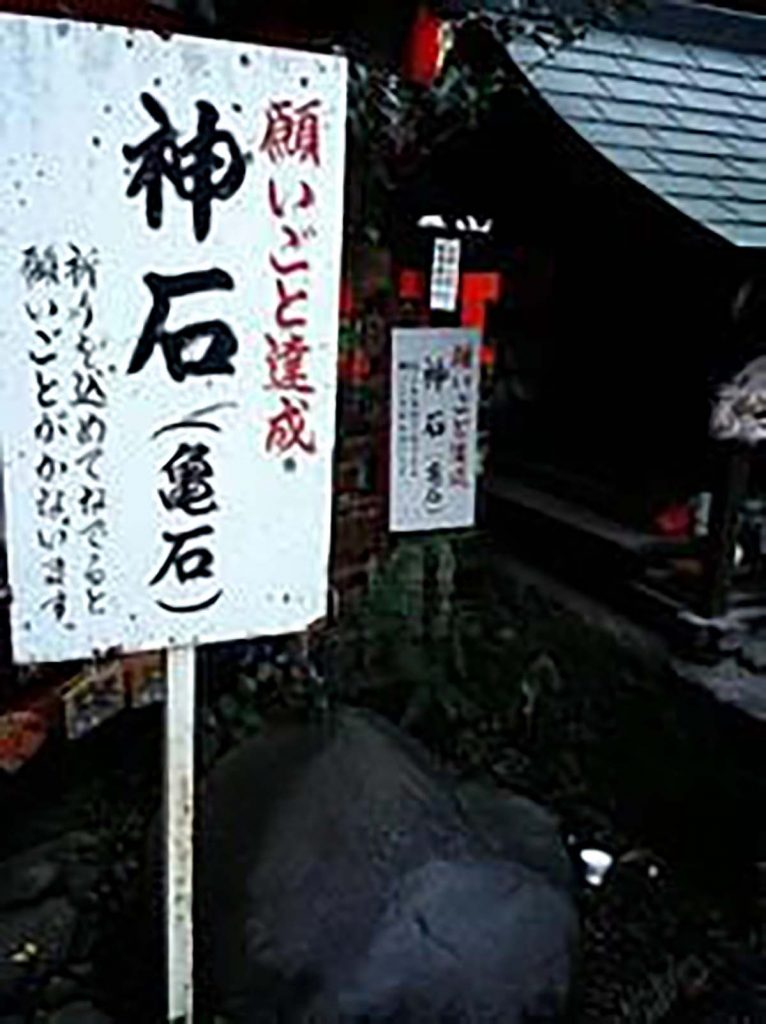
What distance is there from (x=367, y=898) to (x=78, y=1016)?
880mm

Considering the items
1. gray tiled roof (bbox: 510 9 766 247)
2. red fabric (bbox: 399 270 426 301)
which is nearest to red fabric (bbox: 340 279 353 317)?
red fabric (bbox: 399 270 426 301)

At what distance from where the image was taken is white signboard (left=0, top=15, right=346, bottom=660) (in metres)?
2.29

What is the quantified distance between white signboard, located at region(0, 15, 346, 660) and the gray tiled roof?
1.84 metres

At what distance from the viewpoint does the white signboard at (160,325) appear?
2.29m

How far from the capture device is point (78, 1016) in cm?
314

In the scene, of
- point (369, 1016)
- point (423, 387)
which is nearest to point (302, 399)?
point (369, 1016)

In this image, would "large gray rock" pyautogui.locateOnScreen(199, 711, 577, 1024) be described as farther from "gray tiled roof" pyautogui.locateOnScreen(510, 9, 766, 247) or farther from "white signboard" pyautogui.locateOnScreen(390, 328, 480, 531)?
"gray tiled roof" pyautogui.locateOnScreen(510, 9, 766, 247)

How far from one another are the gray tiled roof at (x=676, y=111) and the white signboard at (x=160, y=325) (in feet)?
6.05

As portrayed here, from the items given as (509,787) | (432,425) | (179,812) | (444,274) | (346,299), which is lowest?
(509,787)

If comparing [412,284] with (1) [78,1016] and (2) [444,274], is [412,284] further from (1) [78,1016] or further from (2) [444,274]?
(1) [78,1016]

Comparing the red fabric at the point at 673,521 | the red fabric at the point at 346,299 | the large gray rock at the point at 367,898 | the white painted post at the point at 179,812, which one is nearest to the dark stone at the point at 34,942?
the large gray rock at the point at 367,898

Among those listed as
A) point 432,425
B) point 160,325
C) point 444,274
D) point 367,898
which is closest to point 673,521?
point 432,425

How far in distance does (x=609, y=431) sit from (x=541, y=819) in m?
2.61

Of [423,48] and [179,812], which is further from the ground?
[423,48]
